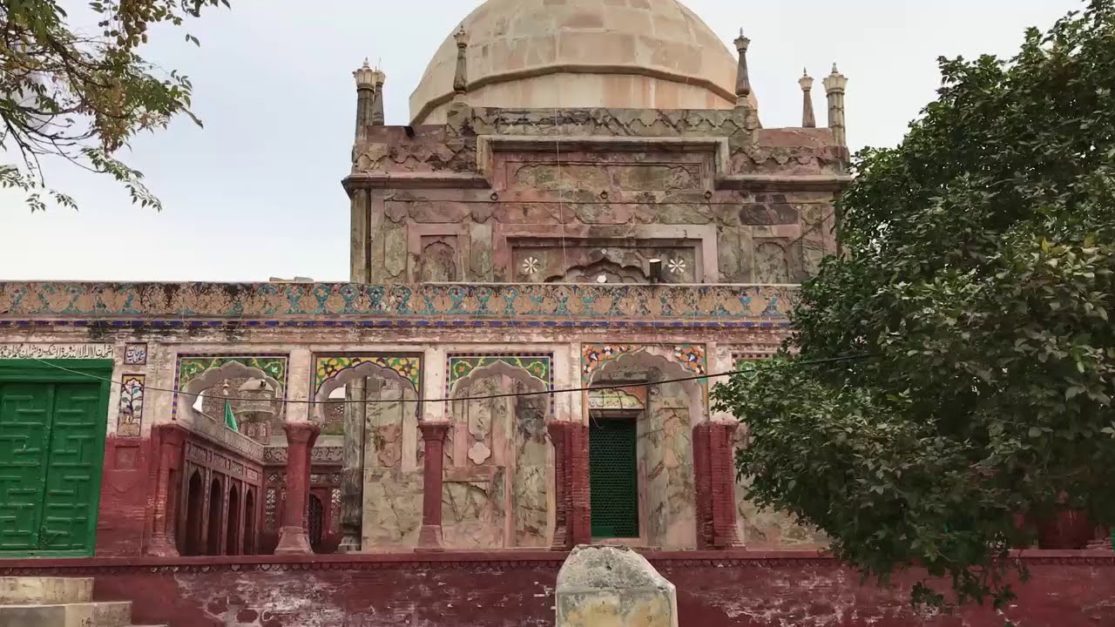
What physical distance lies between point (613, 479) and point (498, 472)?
2037 millimetres

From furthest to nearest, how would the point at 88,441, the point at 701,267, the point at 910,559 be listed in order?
the point at 701,267 → the point at 88,441 → the point at 910,559

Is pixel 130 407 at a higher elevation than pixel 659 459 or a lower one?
higher

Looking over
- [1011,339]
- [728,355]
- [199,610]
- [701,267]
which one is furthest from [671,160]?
[1011,339]

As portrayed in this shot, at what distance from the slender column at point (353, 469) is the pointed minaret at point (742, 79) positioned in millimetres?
8364

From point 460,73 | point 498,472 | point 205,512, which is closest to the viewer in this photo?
point 498,472

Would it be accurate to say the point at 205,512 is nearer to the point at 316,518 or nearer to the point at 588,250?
the point at 588,250

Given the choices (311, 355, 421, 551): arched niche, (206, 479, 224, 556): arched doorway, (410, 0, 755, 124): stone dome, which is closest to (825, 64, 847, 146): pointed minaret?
(410, 0, 755, 124): stone dome

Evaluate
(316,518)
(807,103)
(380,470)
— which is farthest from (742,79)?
(316,518)

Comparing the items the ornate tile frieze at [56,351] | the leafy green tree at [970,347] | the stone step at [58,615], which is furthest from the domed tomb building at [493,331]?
the leafy green tree at [970,347]

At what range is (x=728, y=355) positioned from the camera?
15.3m

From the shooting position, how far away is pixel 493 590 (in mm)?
13781

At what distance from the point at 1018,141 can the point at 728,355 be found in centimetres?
633

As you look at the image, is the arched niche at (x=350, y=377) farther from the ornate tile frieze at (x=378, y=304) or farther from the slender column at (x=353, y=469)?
the slender column at (x=353, y=469)

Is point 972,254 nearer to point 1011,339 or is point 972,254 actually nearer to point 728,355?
point 1011,339
